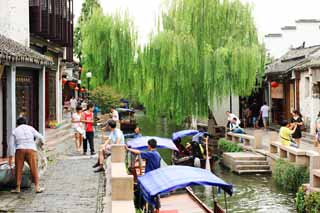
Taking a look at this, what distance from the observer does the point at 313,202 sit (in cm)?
1320

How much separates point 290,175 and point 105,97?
18071 mm

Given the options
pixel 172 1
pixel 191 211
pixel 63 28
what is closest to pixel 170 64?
pixel 172 1

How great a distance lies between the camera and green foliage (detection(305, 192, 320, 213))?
12.9 m

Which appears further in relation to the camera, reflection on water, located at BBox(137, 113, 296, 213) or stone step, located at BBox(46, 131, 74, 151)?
stone step, located at BBox(46, 131, 74, 151)

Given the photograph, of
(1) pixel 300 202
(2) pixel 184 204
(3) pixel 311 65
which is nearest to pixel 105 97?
(3) pixel 311 65

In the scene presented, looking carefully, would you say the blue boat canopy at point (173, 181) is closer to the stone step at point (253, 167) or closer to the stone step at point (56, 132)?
the stone step at point (253, 167)

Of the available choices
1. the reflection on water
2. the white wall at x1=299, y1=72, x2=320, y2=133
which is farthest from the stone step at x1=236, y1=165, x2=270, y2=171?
the white wall at x1=299, y1=72, x2=320, y2=133

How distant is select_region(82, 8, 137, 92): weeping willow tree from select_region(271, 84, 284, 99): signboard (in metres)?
9.31

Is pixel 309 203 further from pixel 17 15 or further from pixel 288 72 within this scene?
pixel 288 72

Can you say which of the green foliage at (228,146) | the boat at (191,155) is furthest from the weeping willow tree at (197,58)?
the boat at (191,155)

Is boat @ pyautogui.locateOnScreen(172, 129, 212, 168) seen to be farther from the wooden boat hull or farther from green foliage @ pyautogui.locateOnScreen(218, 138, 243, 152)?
the wooden boat hull

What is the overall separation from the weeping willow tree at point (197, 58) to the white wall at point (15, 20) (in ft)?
27.3

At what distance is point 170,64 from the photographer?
87.6 feet

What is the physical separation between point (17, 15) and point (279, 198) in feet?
34.2
